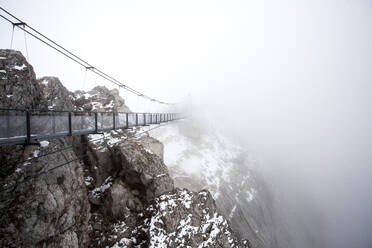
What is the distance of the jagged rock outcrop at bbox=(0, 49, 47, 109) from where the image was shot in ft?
22.4

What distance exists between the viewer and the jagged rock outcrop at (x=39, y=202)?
5543 mm

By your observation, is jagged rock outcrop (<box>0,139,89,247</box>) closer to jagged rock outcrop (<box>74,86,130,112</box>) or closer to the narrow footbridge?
the narrow footbridge

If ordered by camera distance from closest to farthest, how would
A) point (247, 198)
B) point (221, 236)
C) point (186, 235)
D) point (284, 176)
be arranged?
point (186, 235), point (221, 236), point (247, 198), point (284, 176)

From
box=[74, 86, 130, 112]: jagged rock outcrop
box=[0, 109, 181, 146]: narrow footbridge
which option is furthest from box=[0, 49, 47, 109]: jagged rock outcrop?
box=[74, 86, 130, 112]: jagged rock outcrop

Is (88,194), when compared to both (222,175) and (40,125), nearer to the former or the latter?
(40,125)

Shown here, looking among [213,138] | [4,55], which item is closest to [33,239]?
[4,55]

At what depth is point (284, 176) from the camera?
55.8 metres

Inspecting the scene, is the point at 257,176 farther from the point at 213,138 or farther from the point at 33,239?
the point at 33,239

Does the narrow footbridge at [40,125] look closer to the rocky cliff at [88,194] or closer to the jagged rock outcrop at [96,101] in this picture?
the rocky cliff at [88,194]

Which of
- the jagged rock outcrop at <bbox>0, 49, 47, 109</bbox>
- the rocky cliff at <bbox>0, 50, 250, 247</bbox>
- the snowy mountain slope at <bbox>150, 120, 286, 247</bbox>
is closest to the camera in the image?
the rocky cliff at <bbox>0, 50, 250, 247</bbox>

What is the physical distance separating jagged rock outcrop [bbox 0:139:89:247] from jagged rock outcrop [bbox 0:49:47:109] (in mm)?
2060

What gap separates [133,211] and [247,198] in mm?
30924

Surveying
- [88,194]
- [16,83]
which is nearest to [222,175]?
[88,194]

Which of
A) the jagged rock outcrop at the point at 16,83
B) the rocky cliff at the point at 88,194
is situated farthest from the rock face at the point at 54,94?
the jagged rock outcrop at the point at 16,83
